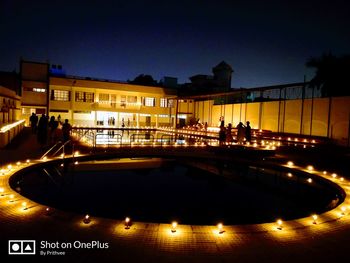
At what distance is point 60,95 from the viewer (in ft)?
101

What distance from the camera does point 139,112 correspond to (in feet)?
113

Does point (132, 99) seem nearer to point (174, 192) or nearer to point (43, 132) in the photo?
point (43, 132)

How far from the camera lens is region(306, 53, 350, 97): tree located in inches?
795

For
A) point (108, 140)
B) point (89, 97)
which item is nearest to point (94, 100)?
point (89, 97)

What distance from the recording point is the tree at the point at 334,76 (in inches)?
795

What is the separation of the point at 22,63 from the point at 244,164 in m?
26.4

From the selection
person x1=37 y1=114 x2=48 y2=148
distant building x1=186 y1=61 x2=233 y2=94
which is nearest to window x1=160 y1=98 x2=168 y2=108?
distant building x1=186 y1=61 x2=233 y2=94

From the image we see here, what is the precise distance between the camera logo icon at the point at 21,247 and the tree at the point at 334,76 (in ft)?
66.6

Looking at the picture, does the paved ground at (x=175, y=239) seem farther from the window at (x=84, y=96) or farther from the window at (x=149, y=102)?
the window at (x=149, y=102)

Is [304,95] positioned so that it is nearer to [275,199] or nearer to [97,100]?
[275,199]

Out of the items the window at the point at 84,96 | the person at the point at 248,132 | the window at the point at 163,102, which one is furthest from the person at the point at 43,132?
the window at the point at 163,102

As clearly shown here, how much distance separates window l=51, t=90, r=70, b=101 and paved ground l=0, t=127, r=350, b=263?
27.8 meters

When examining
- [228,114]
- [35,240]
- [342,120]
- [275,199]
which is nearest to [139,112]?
[228,114]

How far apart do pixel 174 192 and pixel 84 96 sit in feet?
88.4
